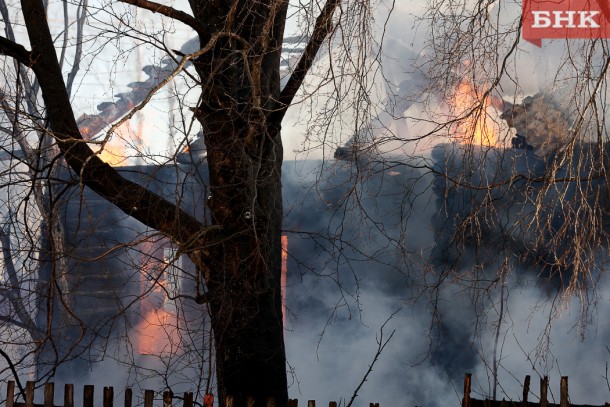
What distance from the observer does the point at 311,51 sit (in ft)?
13.3

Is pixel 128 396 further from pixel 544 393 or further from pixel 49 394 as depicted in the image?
pixel 544 393

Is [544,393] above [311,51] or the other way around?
the other way around

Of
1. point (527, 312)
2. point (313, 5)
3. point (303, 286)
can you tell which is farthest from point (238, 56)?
point (527, 312)

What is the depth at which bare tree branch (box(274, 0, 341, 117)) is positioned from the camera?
3646 mm

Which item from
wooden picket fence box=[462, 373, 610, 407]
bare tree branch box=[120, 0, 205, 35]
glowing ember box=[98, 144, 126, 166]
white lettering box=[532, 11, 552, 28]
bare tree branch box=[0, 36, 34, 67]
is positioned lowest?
wooden picket fence box=[462, 373, 610, 407]

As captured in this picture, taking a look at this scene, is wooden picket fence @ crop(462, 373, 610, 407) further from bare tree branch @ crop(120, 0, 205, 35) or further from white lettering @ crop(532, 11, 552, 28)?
white lettering @ crop(532, 11, 552, 28)

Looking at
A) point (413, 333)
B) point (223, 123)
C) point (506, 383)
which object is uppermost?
point (223, 123)

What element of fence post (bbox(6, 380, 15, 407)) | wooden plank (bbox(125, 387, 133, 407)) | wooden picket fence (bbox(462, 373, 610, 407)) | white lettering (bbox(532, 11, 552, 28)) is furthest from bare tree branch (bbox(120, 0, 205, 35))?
white lettering (bbox(532, 11, 552, 28))

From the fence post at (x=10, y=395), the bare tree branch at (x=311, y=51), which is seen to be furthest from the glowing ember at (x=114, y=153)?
the fence post at (x=10, y=395)

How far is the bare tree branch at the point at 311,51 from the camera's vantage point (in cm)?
365

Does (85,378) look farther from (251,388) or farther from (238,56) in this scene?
(238,56)

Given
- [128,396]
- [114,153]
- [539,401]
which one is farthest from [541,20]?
[128,396]

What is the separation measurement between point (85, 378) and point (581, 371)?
5.08 m

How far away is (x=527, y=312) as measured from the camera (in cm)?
787
